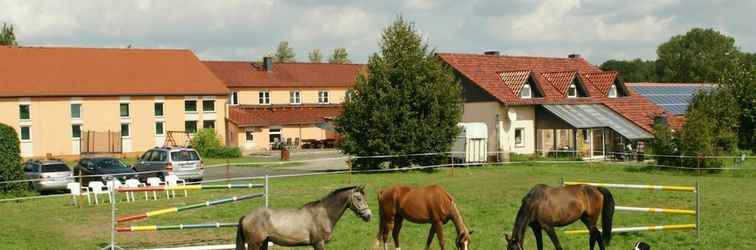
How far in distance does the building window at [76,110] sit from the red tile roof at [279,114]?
10.7 metres

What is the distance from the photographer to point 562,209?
1483 cm

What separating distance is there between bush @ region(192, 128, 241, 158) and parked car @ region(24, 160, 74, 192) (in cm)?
2306

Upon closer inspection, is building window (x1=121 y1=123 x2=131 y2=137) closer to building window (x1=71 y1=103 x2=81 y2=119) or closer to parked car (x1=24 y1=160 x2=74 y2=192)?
building window (x1=71 y1=103 x2=81 y2=119)

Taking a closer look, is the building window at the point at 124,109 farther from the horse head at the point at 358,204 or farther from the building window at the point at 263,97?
the horse head at the point at 358,204

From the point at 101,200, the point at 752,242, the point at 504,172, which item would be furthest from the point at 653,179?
the point at 101,200

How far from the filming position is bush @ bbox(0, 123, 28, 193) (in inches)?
1069

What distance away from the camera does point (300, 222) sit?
43.6ft

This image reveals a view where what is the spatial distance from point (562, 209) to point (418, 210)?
245cm

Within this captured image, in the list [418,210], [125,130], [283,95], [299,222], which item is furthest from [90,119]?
[299,222]

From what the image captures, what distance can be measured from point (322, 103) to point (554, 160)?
32397 mm

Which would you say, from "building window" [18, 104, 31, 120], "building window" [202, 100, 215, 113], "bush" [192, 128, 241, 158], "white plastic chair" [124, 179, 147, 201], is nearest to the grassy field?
"white plastic chair" [124, 179, 147, 201]

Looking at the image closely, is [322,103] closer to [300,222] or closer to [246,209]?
[246,209]

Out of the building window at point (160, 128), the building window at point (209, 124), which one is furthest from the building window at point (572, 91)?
the building window at point (160, 128)

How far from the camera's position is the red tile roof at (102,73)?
180ft
